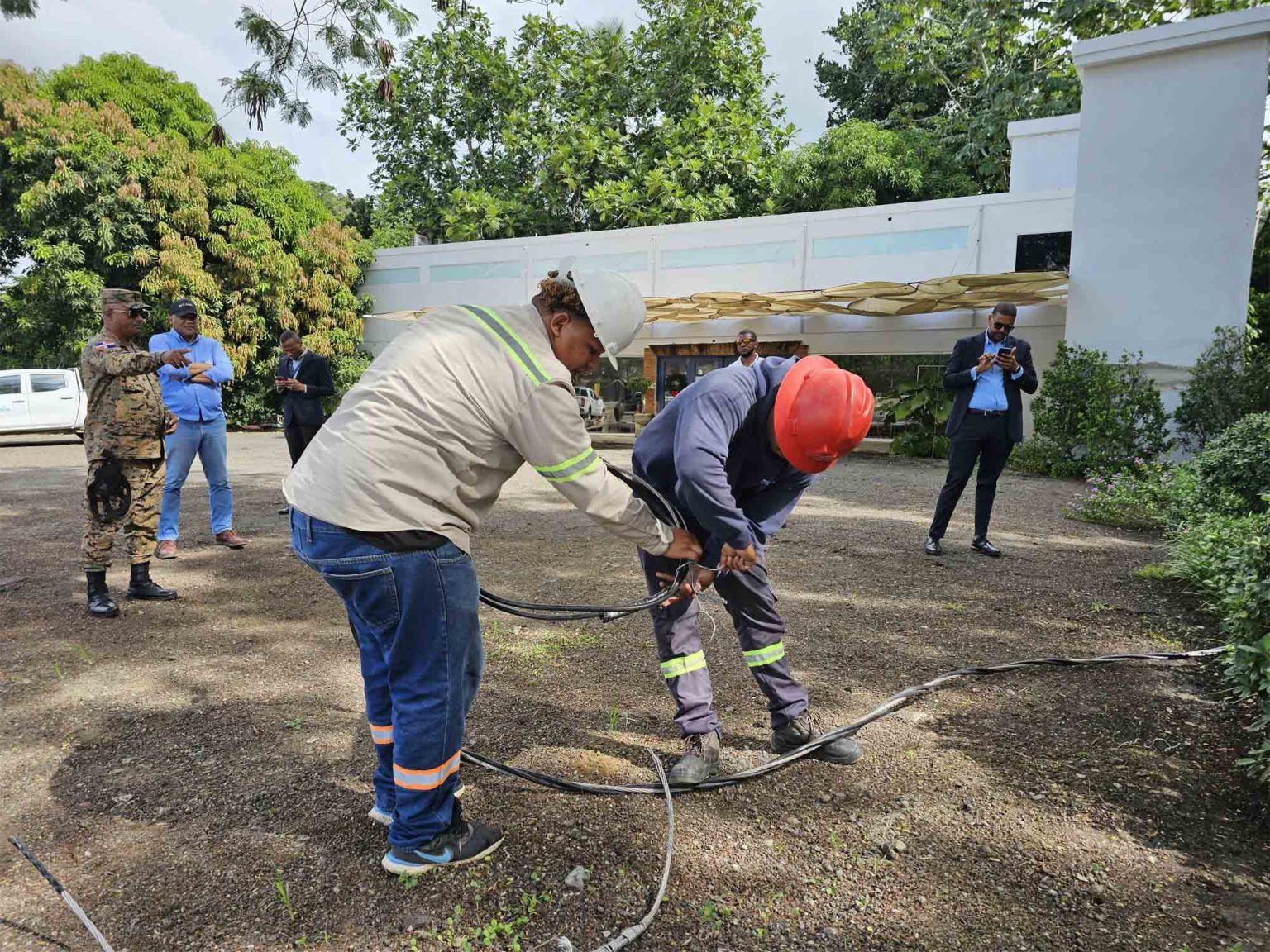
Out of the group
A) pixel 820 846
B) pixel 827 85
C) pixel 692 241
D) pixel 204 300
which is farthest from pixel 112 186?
pixel 827 85

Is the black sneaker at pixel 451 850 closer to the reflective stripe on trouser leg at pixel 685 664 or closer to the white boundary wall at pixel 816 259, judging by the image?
the reflective stripe on trouser leg at pixel 685 664

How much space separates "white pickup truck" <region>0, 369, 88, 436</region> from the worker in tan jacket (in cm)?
1732

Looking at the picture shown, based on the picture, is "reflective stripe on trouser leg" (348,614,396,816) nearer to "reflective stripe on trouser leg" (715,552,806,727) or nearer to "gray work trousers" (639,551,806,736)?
"gray work trousers" (639,551,806,736)

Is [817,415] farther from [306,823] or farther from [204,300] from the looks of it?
[204,300]

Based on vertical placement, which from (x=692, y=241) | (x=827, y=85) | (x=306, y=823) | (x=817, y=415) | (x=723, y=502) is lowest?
(x=306, y=823)

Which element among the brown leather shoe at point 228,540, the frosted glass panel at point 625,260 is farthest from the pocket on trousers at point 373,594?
the frosted glass panel at point 625,260

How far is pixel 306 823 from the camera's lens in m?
2.48

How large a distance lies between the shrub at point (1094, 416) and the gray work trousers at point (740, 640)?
9.39m

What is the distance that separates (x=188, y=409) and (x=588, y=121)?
23459mm

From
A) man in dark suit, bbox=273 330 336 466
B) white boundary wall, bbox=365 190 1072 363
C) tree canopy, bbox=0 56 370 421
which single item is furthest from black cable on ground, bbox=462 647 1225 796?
tree canopy, bbox=0 56 370 421

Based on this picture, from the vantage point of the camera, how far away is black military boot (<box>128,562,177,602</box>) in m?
4.78

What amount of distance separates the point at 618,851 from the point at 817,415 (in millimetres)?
1464

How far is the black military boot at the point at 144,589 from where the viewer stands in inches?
188

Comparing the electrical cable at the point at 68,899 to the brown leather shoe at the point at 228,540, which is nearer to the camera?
the electrical cable at the point at 68,899
